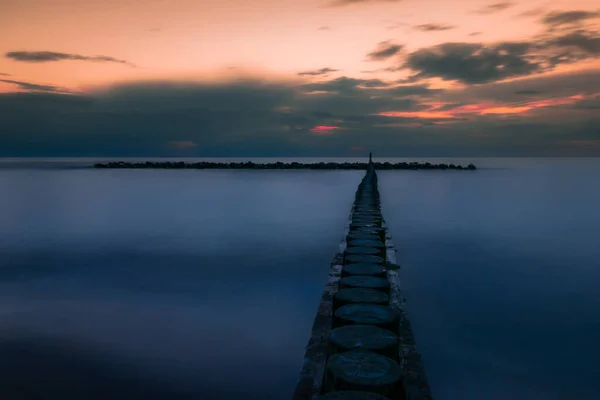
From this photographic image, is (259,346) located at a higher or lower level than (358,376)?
lower

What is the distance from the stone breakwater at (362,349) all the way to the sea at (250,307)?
1659 mm

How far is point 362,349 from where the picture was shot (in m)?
4.02

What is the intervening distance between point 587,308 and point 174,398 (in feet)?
27.1

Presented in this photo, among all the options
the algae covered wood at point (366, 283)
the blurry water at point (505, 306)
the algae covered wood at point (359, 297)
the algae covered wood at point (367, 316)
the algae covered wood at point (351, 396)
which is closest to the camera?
the algae covered wood at point (351, 396)

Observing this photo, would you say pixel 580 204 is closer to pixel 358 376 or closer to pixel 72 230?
pixel 72 230

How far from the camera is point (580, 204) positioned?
105 feet

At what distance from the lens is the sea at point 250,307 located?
6492 millimetres

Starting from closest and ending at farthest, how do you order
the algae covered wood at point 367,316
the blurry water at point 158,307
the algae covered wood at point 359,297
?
the algae covered wood at point 367,316, the algae covered wood at point 359,297, the blurry water at point 158,307

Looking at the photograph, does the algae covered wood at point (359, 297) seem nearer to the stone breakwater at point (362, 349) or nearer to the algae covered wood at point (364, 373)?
the stone breakwater at point (362, 349)

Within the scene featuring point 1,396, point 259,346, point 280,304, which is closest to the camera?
point 1,396

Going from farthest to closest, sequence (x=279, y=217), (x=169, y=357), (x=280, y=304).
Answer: (x=279, y=217) → (x=280, y=304) → (x=169, y=357)

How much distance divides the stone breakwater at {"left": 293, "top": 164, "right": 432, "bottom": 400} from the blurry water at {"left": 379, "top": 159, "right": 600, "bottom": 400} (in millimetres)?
1684

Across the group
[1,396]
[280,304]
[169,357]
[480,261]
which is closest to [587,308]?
[480,261]

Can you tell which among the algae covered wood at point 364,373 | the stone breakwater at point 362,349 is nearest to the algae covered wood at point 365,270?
the stone breakwater at point 362,349
